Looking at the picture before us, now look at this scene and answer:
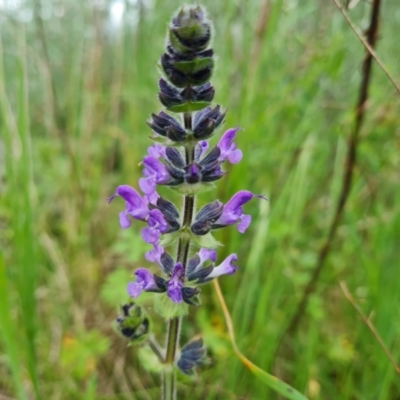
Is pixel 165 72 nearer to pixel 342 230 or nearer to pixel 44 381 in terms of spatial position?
pixel 44 381

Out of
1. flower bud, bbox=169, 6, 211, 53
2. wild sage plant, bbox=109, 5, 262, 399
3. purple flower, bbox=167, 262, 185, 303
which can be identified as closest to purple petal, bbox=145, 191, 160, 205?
wild sage plant, bbox=109, 5, 262, 399

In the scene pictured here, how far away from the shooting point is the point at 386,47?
4102mm

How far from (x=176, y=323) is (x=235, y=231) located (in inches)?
50.1

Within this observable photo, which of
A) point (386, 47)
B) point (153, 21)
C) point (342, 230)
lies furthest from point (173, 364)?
point (386, 47)

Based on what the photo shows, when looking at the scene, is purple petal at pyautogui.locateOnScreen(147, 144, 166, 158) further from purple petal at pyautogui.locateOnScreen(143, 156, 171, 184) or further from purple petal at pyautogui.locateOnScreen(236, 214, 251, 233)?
purple petal at pyautogui.locateOnScreen(236, 214, 251, 233)

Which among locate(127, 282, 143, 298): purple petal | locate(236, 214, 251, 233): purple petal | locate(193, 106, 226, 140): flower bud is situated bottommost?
locate(127, 282, 143, 298): purple petal

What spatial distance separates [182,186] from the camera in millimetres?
1237

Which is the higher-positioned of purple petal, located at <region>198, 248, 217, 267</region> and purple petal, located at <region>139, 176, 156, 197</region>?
purple petal, located at <region>139, 176, 156, 197</region>

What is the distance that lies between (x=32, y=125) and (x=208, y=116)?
14.3 ft

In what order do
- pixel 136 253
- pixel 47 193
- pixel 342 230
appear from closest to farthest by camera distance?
pixel 136 253, pixel 342 230, pixel 47 193

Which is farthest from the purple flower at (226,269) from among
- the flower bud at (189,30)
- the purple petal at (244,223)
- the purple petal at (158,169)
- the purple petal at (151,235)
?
the flower bud at (189,30)

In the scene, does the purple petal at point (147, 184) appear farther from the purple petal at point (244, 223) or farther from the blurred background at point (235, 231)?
the blurred background at point (235, 231)

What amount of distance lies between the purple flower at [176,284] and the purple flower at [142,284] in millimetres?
89

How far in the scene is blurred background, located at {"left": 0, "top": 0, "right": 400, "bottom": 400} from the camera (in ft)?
7.08
